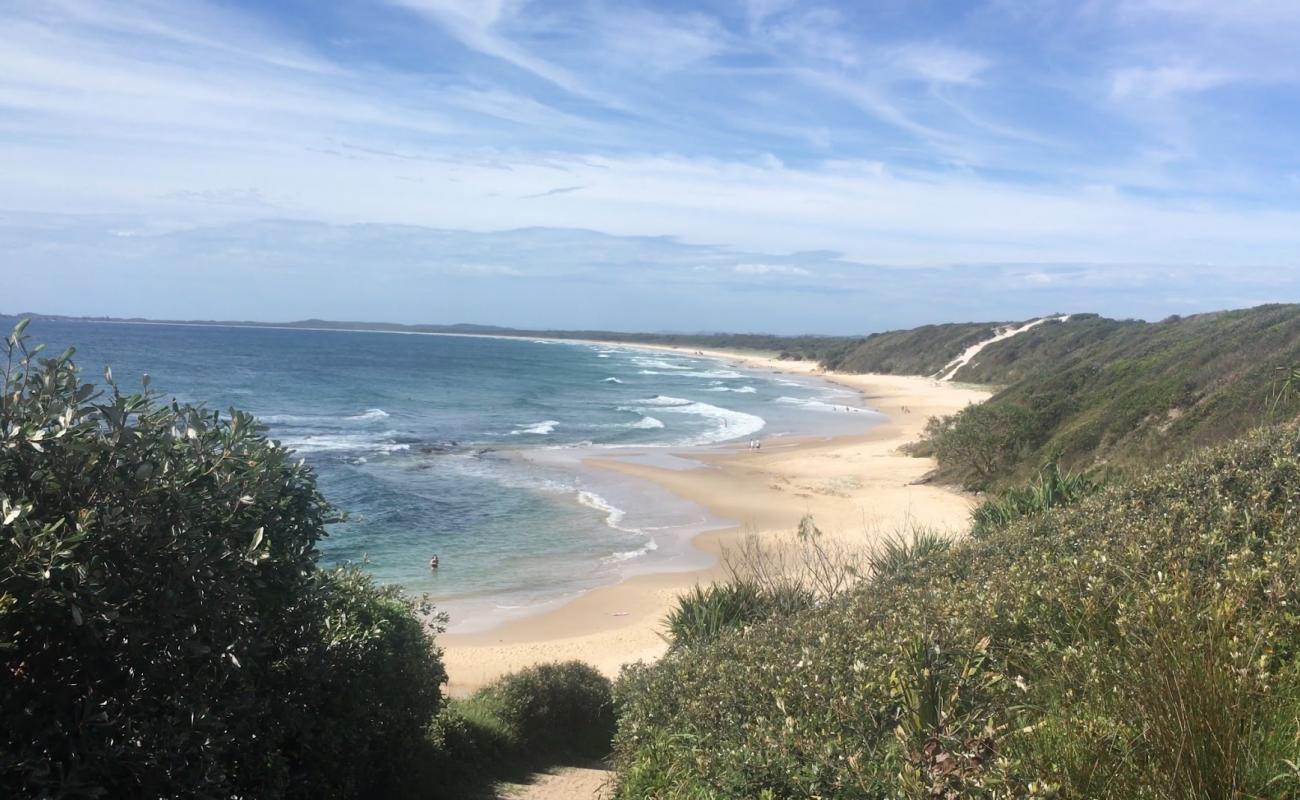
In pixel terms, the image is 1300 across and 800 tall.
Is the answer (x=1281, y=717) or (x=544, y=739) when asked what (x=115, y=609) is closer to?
(x=1281, y=717)

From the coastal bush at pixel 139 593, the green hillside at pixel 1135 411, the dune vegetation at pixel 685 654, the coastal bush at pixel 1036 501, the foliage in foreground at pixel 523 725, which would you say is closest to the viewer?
the dune vegetation at pixel 685 654

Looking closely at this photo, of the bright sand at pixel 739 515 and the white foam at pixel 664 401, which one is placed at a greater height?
the white foam at pixel 664 401

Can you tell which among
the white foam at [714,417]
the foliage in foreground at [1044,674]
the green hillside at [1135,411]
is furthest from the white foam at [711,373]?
the foliage in foreground at [1044,674]

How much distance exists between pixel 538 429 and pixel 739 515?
20.7 meters

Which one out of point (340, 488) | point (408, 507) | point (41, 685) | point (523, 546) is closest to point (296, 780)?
point (41, 685)

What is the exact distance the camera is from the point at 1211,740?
105 inches

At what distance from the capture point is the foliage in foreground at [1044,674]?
2812mm

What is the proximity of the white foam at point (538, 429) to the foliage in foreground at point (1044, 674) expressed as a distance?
34712mm

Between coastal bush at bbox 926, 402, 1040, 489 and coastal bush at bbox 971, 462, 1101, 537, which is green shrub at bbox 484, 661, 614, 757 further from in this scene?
coastal bush at bbox 926, 402, 1040, 489

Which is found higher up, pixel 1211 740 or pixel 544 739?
pixel 1211 740

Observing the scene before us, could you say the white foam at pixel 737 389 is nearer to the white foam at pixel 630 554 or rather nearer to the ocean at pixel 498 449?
the ocean at pixel 498 449

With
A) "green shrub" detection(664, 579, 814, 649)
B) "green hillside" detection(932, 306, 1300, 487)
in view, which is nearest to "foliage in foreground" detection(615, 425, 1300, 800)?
"green shrub" detection(664, 579, 814, 649)

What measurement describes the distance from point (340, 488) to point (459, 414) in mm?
23170

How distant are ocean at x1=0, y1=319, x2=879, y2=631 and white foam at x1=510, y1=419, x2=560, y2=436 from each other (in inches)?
5.9
